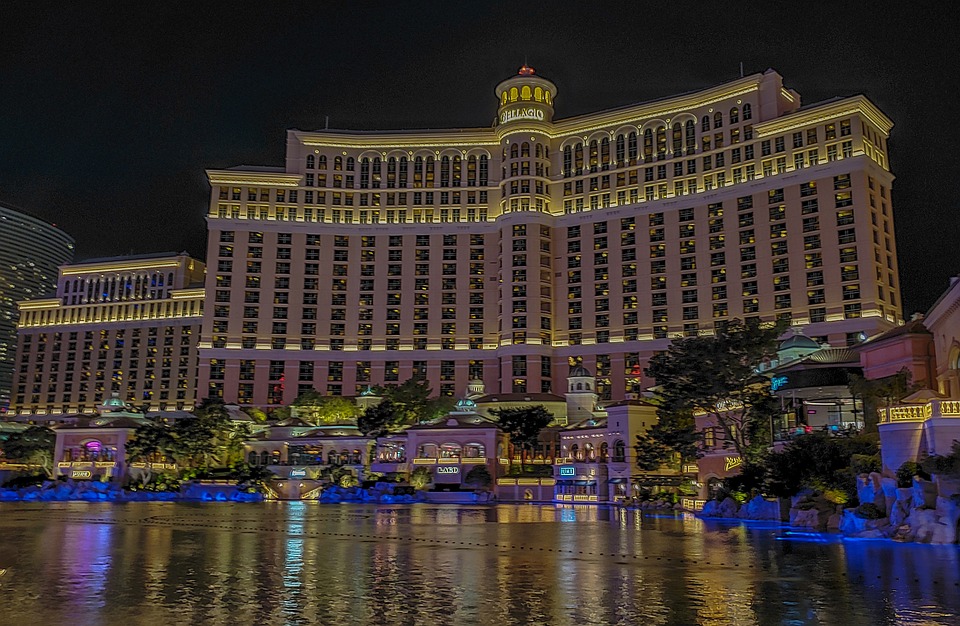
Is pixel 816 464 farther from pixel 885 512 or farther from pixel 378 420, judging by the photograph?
pixel 378 420

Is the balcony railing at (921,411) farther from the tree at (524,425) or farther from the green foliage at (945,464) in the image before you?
the tree at (524,425)

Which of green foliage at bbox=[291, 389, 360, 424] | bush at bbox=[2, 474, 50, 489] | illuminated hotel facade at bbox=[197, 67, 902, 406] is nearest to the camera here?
bush at bbox=[2, 474, 50, 489]

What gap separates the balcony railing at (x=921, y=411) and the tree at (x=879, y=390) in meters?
11.6

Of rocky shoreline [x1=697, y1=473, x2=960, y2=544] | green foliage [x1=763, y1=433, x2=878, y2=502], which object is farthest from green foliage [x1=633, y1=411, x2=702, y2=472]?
rocky shoreline [x1=697, y1=473, x2=960, y2=544]

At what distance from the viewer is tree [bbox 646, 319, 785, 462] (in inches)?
2015

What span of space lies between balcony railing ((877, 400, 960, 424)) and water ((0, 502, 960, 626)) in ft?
18.8

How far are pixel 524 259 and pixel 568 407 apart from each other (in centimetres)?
2370

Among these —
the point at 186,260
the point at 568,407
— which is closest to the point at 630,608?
the point at 568,407

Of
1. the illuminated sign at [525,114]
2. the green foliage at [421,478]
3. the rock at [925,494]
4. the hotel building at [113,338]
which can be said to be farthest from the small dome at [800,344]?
the hotel building at [113,338]

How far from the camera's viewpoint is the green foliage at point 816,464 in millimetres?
37406

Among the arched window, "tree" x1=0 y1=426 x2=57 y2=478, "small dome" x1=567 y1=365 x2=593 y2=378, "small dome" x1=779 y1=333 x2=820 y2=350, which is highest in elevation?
the arched window

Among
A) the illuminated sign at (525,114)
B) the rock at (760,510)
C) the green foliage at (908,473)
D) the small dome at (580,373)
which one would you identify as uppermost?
the illuminated sign at (525,114)

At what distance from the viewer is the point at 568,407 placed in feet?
320

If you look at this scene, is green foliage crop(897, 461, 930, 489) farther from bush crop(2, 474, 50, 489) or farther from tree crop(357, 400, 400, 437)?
bush crop(2, 474, 50, 489)
